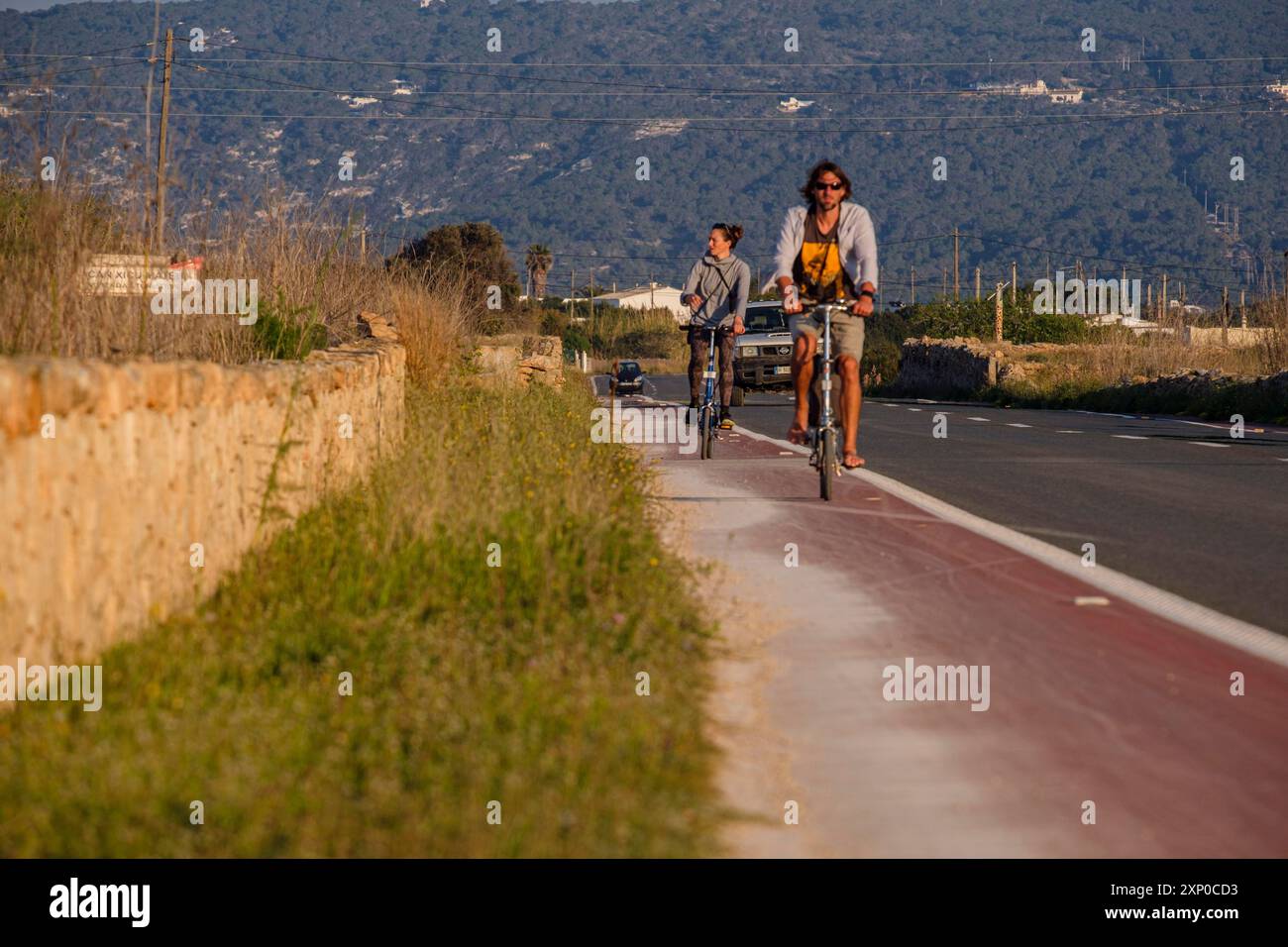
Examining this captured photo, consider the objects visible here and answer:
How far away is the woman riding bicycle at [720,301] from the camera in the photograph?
52.5ft

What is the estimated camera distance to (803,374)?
40.7ft

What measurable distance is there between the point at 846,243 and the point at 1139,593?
4.30 metres

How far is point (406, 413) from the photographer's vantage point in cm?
1608

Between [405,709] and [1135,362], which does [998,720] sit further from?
[1135,362]

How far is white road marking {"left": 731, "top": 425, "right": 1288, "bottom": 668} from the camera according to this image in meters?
7.45

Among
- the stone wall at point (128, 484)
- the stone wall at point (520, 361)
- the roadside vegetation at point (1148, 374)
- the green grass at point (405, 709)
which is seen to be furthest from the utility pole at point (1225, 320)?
the green grass at point (405, 709)

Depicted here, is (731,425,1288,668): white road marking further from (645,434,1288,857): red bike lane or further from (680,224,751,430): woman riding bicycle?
(680,224,751,430): woman riding bicycle

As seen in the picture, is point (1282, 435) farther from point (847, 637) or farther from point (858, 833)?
point (858, 833)

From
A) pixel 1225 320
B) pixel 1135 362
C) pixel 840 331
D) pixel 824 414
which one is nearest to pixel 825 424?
pixel 824 414

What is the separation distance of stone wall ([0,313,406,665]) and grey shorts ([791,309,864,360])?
3827 millimetres

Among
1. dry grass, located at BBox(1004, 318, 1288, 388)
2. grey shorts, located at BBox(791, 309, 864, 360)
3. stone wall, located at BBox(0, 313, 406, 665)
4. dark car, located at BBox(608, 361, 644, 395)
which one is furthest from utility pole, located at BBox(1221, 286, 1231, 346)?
stone wall, located at BBox(0, 313, 406, 665)
